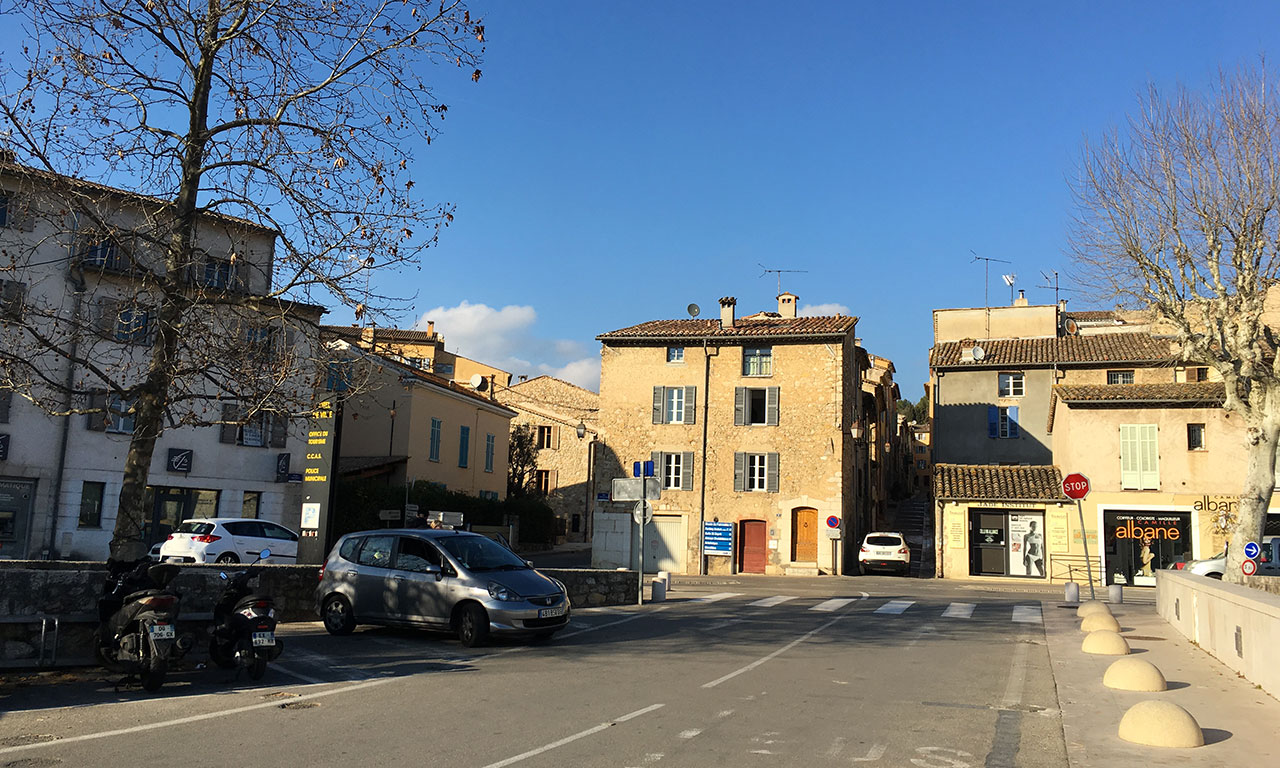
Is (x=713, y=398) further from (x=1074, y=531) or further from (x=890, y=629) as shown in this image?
(x=890, y=629)

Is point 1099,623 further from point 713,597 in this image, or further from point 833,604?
point 713,597

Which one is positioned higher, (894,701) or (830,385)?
(830,385)

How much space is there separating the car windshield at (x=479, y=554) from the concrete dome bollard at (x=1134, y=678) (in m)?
7.49

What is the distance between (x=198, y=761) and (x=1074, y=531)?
3174 centimetres

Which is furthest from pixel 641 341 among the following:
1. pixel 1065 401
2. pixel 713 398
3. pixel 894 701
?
pixel 894 701

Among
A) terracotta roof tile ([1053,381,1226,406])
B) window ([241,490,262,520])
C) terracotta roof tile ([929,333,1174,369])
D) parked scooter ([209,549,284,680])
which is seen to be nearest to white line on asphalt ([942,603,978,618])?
parked scooter ([209,549,284,680])

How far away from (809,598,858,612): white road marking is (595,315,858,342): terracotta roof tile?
57.7ft

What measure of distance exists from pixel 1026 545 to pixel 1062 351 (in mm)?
10501

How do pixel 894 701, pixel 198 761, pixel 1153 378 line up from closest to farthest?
pixel 198 761 < pixel 894 701 < pixel 1153 378

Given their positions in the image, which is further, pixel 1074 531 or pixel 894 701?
pixel 1074 531

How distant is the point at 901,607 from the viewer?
19.7 metres

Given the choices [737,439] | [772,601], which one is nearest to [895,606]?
[772,601]

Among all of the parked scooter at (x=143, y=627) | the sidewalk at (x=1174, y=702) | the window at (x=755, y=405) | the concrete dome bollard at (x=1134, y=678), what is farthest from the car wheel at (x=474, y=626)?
the window at (x=755, y=405)

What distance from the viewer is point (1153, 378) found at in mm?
37000
